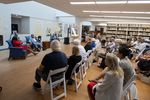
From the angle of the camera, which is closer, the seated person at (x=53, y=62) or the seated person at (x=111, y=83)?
the seated person at (x=111, y=83)

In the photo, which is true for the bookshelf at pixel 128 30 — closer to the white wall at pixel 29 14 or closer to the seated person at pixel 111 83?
the white wall at pixel 29 14

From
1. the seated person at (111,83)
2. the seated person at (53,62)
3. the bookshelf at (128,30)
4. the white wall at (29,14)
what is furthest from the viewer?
the bookshelf at (128,30)

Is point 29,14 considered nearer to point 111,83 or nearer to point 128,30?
point 128,30

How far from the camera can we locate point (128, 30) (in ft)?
39.3

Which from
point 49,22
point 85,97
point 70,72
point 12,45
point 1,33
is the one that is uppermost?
point 49,22

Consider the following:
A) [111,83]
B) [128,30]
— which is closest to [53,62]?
[111,83]

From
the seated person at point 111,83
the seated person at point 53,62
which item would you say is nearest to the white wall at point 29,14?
the seated person at point 53,62

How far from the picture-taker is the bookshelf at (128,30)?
37.9 ft

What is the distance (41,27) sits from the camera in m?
12.3

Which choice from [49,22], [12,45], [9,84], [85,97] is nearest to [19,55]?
[12,45]

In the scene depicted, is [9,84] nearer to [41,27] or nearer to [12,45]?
[12,45]

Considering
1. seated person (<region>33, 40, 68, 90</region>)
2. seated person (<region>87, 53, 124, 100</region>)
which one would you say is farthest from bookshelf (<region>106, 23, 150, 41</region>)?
seated person (<region>87, 53, 124, 100</region>)

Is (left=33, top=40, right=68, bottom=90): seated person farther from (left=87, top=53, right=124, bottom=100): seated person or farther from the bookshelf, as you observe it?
the bookshelf

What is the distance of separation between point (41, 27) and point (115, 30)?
8199 mm
